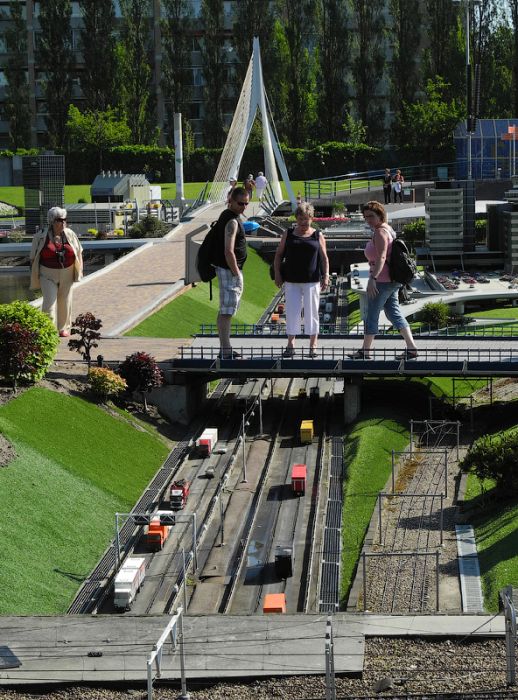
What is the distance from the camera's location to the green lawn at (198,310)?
3650 cm

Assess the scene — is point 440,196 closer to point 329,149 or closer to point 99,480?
point 99,480

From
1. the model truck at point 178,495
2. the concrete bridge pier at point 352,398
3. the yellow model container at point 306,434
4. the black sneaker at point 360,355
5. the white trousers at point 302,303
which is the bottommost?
the model truck at point 178,495

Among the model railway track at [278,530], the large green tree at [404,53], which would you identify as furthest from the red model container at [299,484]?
the large green tree at [404,53]

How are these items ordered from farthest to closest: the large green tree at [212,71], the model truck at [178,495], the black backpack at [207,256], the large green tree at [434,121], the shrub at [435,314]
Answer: the large green tree at [212,71]
the large green tree at [434,121]
the shrub at [435,314]
the black backpack at [207,256]
the model truck at [178,495]

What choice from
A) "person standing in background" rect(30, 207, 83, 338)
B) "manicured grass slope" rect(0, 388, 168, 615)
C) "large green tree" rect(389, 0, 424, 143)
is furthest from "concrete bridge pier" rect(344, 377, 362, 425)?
"large green tree" rect(389, 0, 424, 143)

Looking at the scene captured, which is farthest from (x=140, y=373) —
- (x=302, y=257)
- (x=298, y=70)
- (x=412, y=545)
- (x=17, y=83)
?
(x=17, y=83)

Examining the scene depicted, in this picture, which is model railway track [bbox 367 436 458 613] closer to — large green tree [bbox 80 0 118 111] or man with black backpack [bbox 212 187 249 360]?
man with black backpack [bbox 212 187 249 360]

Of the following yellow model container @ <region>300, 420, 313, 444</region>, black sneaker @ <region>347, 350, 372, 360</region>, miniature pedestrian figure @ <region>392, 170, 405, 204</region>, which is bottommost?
yellow model container @ <region>300, 420, 313, 444</region>

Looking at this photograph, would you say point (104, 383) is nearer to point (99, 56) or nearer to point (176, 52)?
point (99, 56)

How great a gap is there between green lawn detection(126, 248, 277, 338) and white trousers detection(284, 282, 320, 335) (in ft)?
28.1

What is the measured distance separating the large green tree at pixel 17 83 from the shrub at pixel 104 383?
67011 millimetres

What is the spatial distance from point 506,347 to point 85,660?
51.2ft

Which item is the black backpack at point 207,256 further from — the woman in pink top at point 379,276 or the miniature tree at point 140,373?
the miniature tree at point 140,373

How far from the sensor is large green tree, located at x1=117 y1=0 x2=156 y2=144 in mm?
89000
